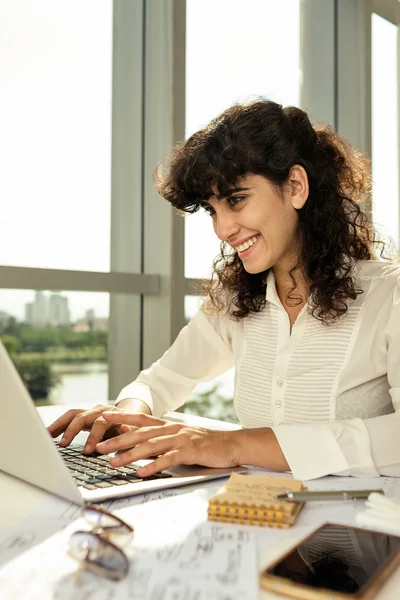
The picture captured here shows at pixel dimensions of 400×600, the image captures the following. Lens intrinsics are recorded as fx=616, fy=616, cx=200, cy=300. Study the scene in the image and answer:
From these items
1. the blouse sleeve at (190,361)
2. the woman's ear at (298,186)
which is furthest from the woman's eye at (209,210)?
the blouse sleeve at (190,361)

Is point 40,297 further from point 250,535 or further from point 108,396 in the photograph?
point 250,535

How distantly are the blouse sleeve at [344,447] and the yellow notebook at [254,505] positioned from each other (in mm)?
187

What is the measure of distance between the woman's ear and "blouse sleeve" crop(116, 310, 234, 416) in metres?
0.35

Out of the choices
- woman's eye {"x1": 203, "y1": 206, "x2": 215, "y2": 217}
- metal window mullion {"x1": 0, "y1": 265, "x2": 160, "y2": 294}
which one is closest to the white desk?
woman's eye {"x1": 203, "y1": 206, "x2": 215, "y2": 217}

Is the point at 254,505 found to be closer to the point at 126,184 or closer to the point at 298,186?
the point at 298,186

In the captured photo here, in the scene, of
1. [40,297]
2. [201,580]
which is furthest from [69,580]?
[40,297]

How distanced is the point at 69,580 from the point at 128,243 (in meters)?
1.75

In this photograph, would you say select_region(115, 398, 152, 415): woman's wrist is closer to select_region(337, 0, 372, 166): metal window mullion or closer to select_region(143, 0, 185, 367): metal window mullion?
select_region(143, 0, 185, 367): metal window mullion

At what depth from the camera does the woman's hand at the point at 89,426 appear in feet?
3.32

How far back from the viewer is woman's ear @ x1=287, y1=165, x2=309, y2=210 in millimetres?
1312

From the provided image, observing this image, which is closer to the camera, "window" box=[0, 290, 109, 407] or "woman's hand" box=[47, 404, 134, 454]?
"woman's hand" box=[47, 404, 134, 454]

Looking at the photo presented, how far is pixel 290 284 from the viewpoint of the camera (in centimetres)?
139

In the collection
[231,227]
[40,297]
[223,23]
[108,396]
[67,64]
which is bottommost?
[108,396]

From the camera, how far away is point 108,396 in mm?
2166
